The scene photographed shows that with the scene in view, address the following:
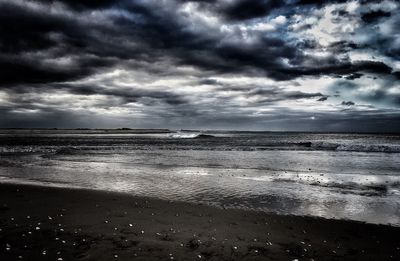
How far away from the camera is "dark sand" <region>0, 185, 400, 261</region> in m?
6.86

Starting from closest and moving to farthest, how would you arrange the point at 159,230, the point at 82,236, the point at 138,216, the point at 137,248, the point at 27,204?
the point at 137,248, the point at 82,236, the point at 159,230, the point at 138,216, the point at 27,204

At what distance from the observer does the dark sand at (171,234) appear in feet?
22.5

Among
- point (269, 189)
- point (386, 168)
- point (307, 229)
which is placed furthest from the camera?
point (386, 168)

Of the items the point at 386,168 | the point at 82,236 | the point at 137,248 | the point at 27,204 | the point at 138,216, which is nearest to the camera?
the point at 137,248

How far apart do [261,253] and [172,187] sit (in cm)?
830

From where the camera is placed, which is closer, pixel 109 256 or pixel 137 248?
pixel 109 256

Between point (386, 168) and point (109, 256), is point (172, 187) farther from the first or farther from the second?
point (386, 168)

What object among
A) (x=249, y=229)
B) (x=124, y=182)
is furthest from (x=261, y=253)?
(x=124, y=182)

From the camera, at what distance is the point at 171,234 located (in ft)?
26.4

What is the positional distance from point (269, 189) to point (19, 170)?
16.4 meters

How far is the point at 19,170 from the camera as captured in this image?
20.0 m

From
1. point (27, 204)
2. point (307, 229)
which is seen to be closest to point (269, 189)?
point (307, 229)

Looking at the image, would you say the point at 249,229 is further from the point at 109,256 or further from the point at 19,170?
the point at 19,170

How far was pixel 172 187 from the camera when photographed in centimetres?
1488
